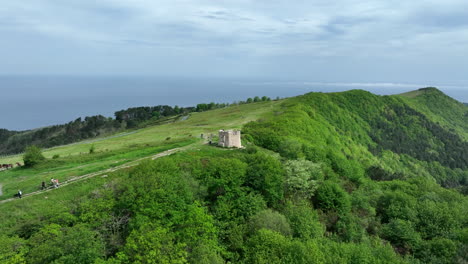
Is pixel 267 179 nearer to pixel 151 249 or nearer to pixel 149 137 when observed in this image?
pixel 151 249

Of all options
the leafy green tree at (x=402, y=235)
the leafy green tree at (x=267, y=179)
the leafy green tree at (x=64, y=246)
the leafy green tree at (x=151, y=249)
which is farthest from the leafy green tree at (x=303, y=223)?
the leafy green tree at (x=64, y=246)

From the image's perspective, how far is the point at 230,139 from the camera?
45219mm

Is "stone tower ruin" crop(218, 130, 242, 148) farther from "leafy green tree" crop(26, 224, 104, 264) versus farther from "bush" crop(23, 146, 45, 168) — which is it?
"bush" crop(23, 146, 45, 168)

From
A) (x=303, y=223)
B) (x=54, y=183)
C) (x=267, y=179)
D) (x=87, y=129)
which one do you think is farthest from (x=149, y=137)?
(x=87, y=129)

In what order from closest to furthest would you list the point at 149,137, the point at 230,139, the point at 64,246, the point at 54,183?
the point at 64,246
the point at 54,183
the point at 230,139
the point at 149,137

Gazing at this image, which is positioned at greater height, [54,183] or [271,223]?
[54,183]

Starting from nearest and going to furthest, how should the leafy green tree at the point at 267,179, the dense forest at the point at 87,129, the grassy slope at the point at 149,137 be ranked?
the leafy green tree at the point at 267,179
the grassy slope at the point at 149,137
the dense forest at the point at 87,129

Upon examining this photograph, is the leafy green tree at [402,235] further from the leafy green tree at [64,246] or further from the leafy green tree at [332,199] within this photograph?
the leafy green tree at [64,246]

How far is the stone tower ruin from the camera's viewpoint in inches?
1774

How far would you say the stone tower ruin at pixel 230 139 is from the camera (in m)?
45.1

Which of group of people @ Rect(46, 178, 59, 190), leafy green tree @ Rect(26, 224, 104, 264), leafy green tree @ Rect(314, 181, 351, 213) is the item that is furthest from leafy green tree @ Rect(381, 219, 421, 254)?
group of people @ Rect(46, 178, 59, 190)

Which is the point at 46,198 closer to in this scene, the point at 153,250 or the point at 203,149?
the point at 153,250

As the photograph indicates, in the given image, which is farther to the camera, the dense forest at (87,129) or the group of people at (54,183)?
the dense forest at (87,129)

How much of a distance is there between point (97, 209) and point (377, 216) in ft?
126
